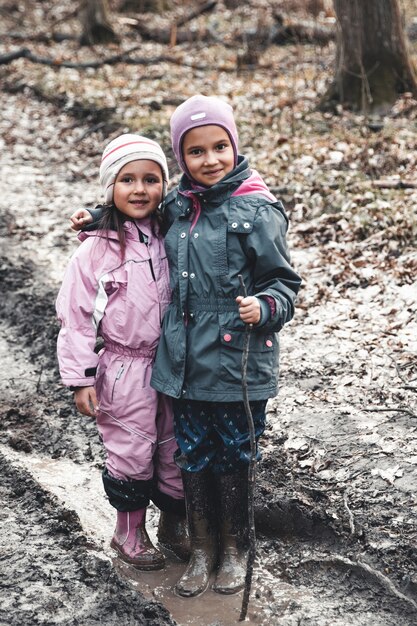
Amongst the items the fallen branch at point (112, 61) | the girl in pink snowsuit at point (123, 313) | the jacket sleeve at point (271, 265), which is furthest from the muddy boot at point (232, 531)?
the fallen branch at point (112, 61)

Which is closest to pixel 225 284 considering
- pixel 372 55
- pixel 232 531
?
pixel 232 531

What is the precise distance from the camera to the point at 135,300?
11.1 feet

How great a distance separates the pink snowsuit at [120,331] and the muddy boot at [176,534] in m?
0.41

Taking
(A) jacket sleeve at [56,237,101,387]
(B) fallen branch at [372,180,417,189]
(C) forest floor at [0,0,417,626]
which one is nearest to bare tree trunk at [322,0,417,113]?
(C) forest floor at [0,0,417,626]

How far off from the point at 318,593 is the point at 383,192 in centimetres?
470

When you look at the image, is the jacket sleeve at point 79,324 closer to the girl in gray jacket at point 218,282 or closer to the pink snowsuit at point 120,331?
the pink snowsuit at point 120,331

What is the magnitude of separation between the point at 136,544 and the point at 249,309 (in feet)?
A: 4.86

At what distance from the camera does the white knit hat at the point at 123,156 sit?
340 cm

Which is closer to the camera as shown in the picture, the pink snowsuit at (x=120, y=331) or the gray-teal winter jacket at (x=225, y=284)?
the gray-teal winter jacket at (x=225, y=284)

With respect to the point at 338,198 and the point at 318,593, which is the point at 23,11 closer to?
the point at 338,198

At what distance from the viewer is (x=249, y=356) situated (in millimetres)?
3207

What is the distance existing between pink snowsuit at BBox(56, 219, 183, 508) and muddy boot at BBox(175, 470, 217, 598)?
25 centimetres

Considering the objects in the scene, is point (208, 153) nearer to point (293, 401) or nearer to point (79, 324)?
point (79, 324)

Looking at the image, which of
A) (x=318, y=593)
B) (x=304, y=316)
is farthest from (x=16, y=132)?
(x=318, y=593)
